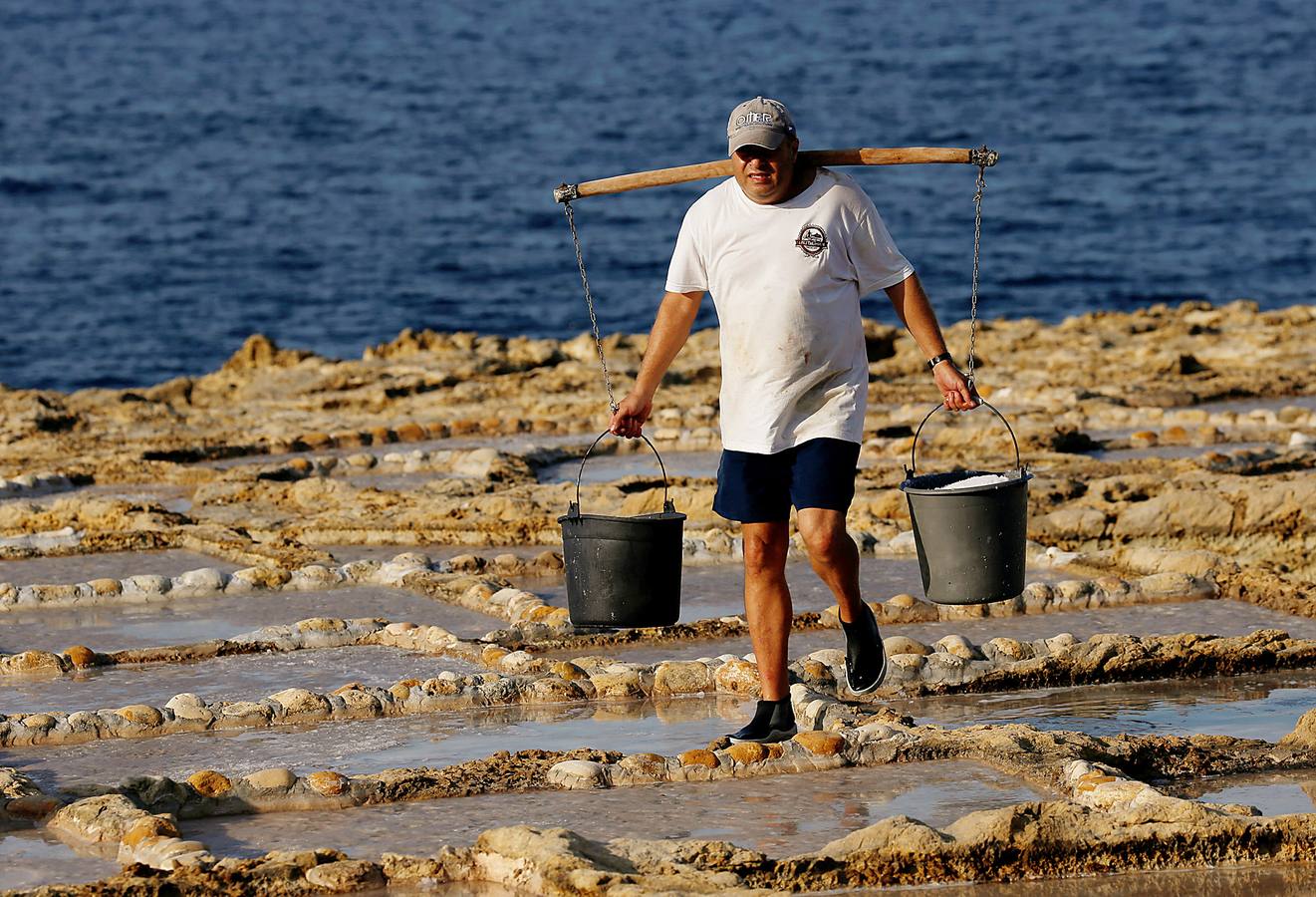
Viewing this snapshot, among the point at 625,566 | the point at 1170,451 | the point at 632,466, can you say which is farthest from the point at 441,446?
the point at 625,566

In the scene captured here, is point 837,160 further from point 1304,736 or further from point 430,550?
point 430,550

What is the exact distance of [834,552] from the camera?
226 inches

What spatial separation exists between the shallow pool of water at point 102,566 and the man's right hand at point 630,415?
3760mm

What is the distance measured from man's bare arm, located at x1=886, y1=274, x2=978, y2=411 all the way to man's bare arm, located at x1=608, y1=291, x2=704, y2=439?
0.57 metres

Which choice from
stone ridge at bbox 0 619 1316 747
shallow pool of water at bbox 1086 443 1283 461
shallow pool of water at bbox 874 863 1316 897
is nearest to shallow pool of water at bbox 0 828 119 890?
stone ridge at bbox 0 619 1316 747

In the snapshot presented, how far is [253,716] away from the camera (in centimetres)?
623

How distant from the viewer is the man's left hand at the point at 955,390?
571 cm

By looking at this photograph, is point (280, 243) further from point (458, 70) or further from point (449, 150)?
point (458, 70)

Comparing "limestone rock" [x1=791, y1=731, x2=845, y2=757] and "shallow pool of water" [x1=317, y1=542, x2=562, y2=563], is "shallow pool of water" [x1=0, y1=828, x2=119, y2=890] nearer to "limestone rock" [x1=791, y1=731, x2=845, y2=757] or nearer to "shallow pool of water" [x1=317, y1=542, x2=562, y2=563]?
"limestone rock" [x1=791, y1=731, x2=845, y2=757]

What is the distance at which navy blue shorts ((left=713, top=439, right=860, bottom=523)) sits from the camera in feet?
18.5

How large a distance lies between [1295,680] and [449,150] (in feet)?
159

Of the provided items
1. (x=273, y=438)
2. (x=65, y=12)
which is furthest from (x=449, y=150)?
(x=65, y=12)

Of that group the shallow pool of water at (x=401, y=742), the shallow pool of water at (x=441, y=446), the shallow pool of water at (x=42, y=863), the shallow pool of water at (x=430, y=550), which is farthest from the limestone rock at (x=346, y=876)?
the shallow pool of water at (x=441, y=446)

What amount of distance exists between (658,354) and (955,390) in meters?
0.85
